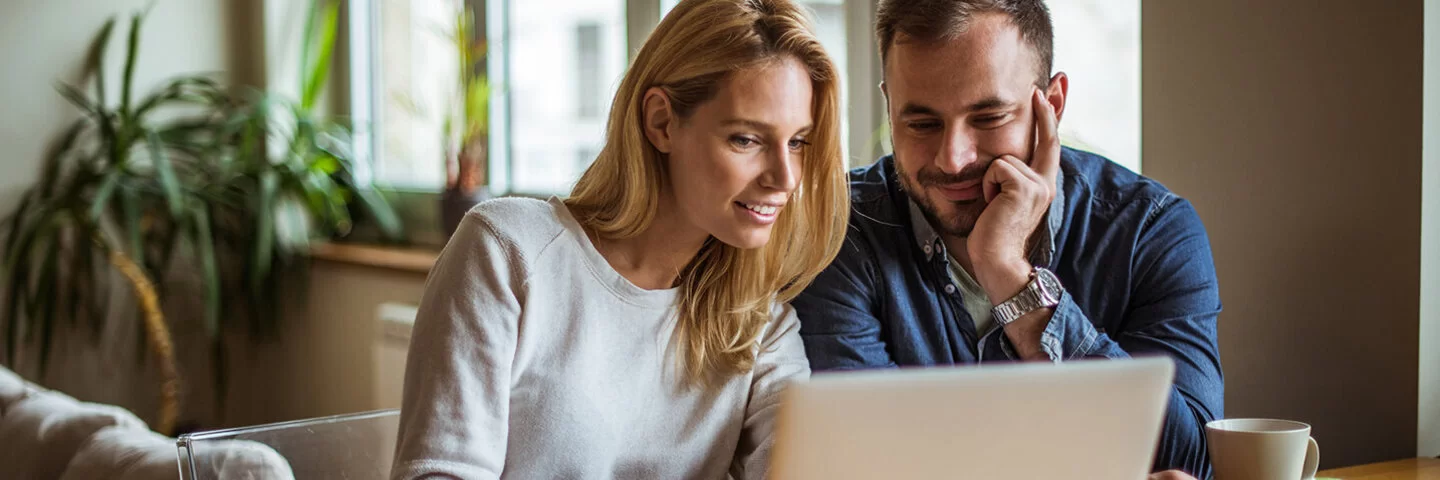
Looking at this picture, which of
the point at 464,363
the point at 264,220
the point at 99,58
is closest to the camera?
the point at 464,363

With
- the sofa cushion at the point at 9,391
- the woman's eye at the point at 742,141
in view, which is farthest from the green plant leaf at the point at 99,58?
the woman's eye at the point at 742,141

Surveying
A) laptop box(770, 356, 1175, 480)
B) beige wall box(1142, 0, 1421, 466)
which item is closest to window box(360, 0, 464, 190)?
beige wall box(1142, 0, 1421, 466)

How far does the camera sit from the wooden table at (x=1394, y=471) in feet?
5.03

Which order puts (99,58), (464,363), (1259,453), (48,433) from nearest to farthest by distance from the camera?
1. (1259,453)
2. (464,363)
3. (48,433)
4. (99,58)

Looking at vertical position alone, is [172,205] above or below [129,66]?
below

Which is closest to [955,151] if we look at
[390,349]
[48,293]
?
[390,349]

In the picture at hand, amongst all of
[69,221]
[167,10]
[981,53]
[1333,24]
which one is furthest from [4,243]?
[1333,24]

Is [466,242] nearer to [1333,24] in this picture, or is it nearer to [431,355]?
[431,355]

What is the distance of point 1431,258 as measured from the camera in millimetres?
1688

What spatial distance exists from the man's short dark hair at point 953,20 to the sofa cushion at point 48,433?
4.44ft

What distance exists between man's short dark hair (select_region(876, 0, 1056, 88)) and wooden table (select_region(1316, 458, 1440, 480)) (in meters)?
0.61

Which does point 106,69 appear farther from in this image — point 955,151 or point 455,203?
point 955,151

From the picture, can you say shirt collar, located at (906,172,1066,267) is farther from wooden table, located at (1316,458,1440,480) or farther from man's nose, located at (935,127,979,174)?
wooden table, located at (1316,458,1440,480)

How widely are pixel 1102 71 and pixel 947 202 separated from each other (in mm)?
854
